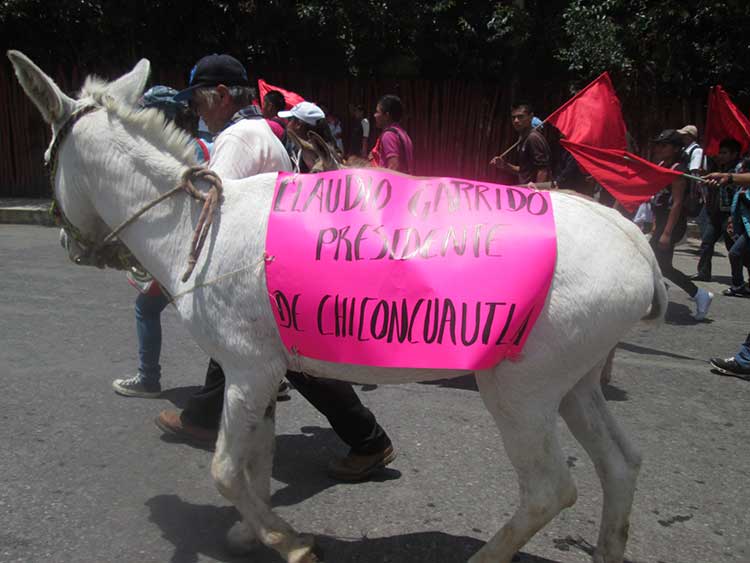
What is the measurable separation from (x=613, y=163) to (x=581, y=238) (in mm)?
2190

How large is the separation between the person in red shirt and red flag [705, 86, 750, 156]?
2334mm

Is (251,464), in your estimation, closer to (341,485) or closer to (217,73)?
(341,485)

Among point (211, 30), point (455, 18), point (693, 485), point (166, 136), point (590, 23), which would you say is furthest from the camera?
point (455, 18)

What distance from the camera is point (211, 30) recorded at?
44.4 feet

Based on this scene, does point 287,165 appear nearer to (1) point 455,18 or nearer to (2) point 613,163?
(2) point 613,163

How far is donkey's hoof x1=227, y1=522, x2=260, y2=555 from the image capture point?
301 cm

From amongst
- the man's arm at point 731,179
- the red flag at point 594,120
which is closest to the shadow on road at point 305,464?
the red flag at point 594,120

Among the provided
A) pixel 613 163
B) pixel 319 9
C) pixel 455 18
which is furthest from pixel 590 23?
pixel 613 163

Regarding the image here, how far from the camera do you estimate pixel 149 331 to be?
4.60 metres

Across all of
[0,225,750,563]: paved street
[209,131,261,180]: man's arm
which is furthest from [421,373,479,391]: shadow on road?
[209,131,261,180]: man's arm

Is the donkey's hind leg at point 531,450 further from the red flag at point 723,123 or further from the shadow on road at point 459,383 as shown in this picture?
the red flag at point 723,123

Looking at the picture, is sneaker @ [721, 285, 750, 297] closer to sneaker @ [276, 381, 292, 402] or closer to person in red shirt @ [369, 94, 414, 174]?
person in red shirt @ [369, 94, 414, 174]

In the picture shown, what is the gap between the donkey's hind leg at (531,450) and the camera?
8.48ft

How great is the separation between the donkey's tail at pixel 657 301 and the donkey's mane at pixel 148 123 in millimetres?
1780
